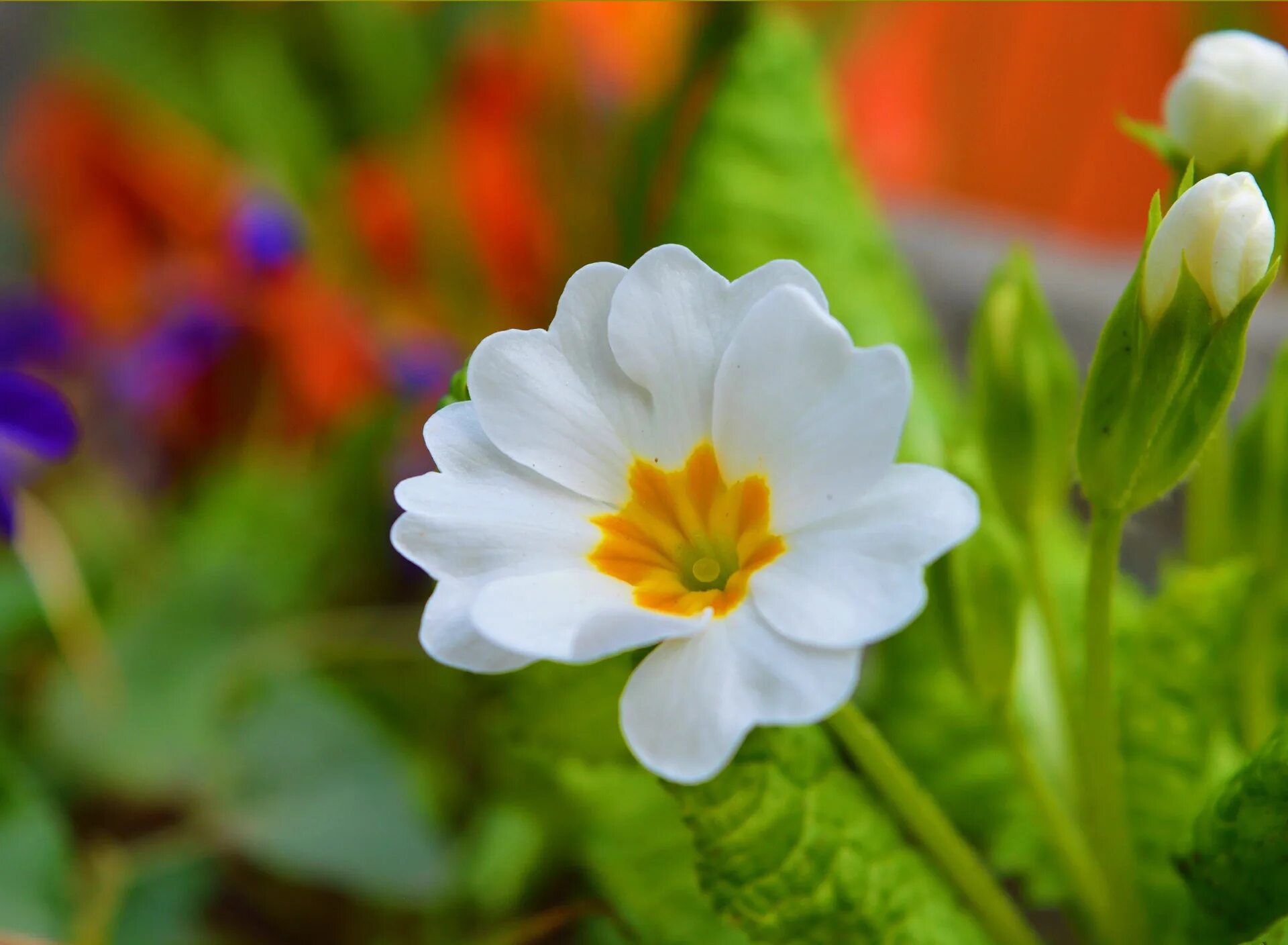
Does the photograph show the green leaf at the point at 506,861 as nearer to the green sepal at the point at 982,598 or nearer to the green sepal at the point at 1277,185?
the green sepal at the point at 982,598

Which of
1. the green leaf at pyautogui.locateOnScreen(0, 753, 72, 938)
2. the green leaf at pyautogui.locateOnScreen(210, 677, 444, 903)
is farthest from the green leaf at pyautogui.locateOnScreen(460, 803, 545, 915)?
the green leaf at pyautogui.locateOnScreen(0, 753, 72, 938)

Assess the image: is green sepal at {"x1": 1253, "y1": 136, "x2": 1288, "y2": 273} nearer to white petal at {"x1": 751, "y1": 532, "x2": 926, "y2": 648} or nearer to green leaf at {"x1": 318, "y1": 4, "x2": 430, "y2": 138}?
white petal at {"x1": 751, "y1": 532, "x2": 926, "y2": 648}

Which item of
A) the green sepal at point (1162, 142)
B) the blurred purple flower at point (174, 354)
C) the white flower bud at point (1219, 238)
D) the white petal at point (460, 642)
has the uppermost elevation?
the green sepal at point (1162, 142)

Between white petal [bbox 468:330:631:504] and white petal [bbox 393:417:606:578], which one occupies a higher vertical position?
white petal [bbox 468:330:631:504]

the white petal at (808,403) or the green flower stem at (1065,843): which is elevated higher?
the white petal at (808,403)

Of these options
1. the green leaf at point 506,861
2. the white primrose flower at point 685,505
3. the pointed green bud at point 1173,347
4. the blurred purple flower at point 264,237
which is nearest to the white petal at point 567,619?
the white primrose flower at point 685,505

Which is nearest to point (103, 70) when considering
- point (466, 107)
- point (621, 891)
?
point (466, 107)

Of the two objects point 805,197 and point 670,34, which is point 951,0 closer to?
point 670,34
